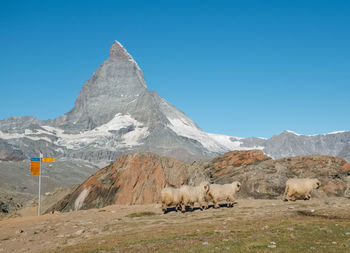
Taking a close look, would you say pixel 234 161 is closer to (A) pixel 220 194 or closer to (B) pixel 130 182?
(B) pixel 130 182

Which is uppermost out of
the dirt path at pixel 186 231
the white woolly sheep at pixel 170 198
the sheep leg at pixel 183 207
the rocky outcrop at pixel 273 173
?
the rocky outcrop at pixel 273 173

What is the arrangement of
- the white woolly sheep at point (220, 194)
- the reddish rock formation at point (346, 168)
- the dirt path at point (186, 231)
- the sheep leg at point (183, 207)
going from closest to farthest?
1. the dirt path at point (186, 231)
2. the sheep leg at point (183, 207)
3. the white woolly sheep at point (220, 194)
4. the reddish rock formation at point (346, 168)

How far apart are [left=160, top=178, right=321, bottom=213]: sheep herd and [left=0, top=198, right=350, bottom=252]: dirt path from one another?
3.75 ft

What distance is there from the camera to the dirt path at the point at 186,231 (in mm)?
15078

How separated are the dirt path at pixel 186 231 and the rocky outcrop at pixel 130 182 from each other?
6.29m

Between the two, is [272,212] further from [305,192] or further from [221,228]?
[305,192]

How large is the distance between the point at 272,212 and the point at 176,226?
22.9 ft

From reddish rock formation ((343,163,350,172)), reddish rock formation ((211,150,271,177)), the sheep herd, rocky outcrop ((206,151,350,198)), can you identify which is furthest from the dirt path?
reddish rock formation ((211,150,271,177))

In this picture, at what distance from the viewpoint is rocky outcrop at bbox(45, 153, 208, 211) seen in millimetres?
35719

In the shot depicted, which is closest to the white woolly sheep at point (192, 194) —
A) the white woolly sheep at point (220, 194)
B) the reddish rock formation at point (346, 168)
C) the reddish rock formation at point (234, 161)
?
the white woolly sheep at point (220, 194)

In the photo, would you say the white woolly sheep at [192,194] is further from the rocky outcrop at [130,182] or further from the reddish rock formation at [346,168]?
the reddish rock formation at [346,168]

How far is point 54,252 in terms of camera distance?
1723 cm

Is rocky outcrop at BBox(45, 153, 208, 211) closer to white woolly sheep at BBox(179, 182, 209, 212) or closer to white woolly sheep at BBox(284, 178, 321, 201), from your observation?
white woolly sheep at BBox(179, 182, 209, 212)

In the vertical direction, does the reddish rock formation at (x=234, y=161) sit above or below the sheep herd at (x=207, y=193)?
above
